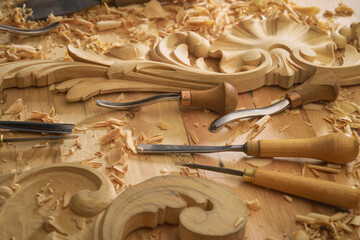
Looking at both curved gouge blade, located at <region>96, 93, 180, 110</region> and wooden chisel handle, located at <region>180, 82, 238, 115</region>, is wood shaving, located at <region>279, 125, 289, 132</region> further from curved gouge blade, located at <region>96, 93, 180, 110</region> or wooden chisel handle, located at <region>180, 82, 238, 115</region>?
curved gouge blade, located at <region>96, 93, 180, 110</region>

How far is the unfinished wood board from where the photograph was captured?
104 cm

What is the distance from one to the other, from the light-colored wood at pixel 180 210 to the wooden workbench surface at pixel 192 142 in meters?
0.06

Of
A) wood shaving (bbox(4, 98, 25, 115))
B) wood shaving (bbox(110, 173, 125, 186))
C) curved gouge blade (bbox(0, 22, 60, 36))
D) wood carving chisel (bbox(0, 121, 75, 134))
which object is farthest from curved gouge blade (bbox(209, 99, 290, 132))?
curved gouge blade (bbox(0, 22, 60, 36))

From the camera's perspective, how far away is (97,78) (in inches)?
59.2

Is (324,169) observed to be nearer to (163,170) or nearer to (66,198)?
(163,170)

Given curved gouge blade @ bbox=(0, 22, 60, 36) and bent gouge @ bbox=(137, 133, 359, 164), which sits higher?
curved gouge blade @ bbox=(0, 22, 60, 36)

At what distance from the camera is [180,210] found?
108 cm

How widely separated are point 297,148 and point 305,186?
14cm

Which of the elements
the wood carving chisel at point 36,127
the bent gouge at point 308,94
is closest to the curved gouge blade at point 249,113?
the bent gouge at point 308,94

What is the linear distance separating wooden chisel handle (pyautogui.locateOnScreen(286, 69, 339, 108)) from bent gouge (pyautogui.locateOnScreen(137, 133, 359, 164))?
0.66ft

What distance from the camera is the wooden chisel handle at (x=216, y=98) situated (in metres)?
1.39

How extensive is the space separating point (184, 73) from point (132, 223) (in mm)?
597

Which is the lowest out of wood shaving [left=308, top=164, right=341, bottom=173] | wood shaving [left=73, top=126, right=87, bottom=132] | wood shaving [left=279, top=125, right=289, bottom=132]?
wood shaving [left=308, top=164, right=341, bottom=173]

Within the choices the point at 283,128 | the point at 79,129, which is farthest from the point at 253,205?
the point at 79,129
